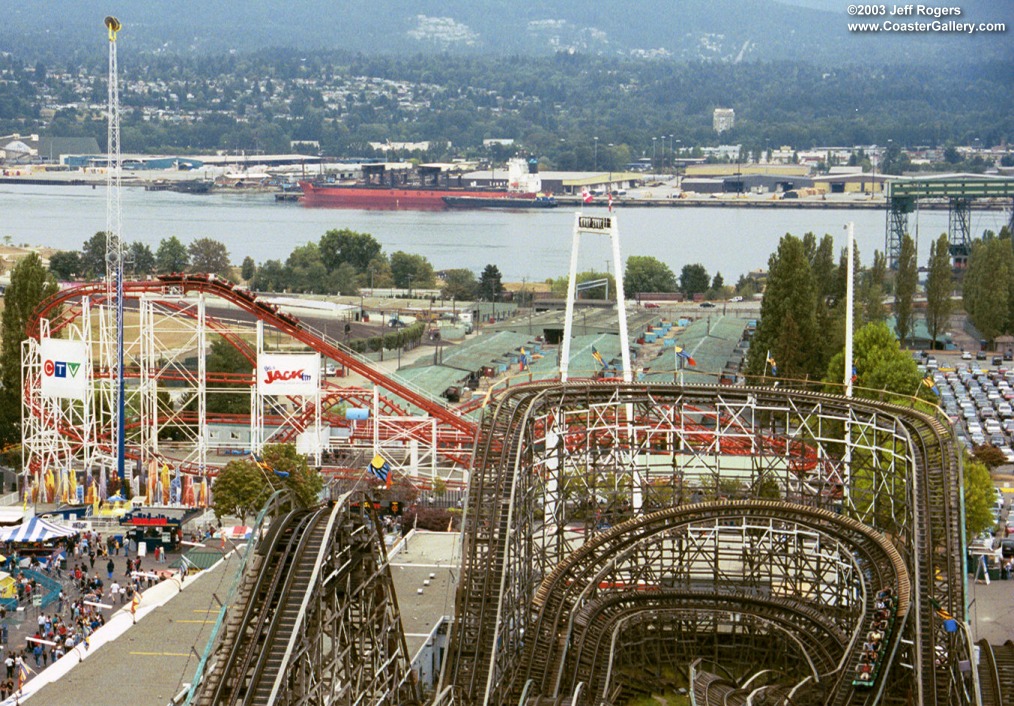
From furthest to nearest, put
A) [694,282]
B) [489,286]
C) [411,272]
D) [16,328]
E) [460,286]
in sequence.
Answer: [411,272], [460,286], [694,282], [489,286], [16,328]

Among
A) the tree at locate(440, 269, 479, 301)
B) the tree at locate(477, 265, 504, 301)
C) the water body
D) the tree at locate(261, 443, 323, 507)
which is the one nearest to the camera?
the tree at locate(261, 443, 323, 507)

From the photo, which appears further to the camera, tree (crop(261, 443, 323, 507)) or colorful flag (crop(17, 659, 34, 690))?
tree (crop(261, 443, 323, 507))

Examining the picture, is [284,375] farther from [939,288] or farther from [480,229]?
[480,229]

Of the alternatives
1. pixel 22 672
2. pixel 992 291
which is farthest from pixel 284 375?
pixel 992 291

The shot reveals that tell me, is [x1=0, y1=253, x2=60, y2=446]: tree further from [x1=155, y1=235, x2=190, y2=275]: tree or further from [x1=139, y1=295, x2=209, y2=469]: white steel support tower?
[x1=155, y1=235, x2=190, y2=275]: tree

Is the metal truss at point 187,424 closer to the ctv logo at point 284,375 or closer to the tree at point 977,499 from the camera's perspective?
the ctv logo at point 284,375

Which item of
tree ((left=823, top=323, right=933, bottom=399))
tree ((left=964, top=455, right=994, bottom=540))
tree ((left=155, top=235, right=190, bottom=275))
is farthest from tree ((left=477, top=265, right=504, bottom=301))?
tree ((left=964, top=455, right=994, bottom=540))
